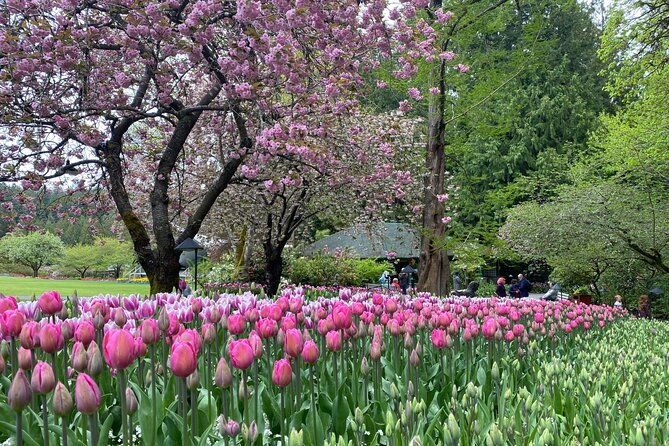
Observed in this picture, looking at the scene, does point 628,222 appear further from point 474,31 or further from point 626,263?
point 474,31

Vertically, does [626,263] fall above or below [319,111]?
below

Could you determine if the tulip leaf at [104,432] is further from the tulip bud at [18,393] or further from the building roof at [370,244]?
the building roof at [370,244]

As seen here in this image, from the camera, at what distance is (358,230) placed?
20406 mm

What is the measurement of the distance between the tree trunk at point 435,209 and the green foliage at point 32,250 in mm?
44725

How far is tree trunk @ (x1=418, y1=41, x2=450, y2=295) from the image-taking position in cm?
1602

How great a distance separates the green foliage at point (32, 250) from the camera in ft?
169

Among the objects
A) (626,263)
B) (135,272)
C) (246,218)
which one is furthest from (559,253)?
(135,272)

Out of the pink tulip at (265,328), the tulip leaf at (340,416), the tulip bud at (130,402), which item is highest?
the pink tulip at (265,328)

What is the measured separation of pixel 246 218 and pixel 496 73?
813 centimetres

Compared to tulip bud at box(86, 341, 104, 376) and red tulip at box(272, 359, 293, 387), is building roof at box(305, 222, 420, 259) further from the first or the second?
tulip bud at box(86, 341, 104, 376)

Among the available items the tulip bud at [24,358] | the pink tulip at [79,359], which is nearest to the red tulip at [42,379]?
the pink tulip at [79,359]

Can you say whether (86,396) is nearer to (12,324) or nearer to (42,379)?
(42,379)

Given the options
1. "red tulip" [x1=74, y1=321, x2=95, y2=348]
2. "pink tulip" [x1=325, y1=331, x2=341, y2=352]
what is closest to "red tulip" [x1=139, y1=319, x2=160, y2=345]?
"red tulip" [x1=74, y1=321, x2=95, y2=348]

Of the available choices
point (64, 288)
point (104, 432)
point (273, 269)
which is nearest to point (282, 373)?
point (104, 432)
